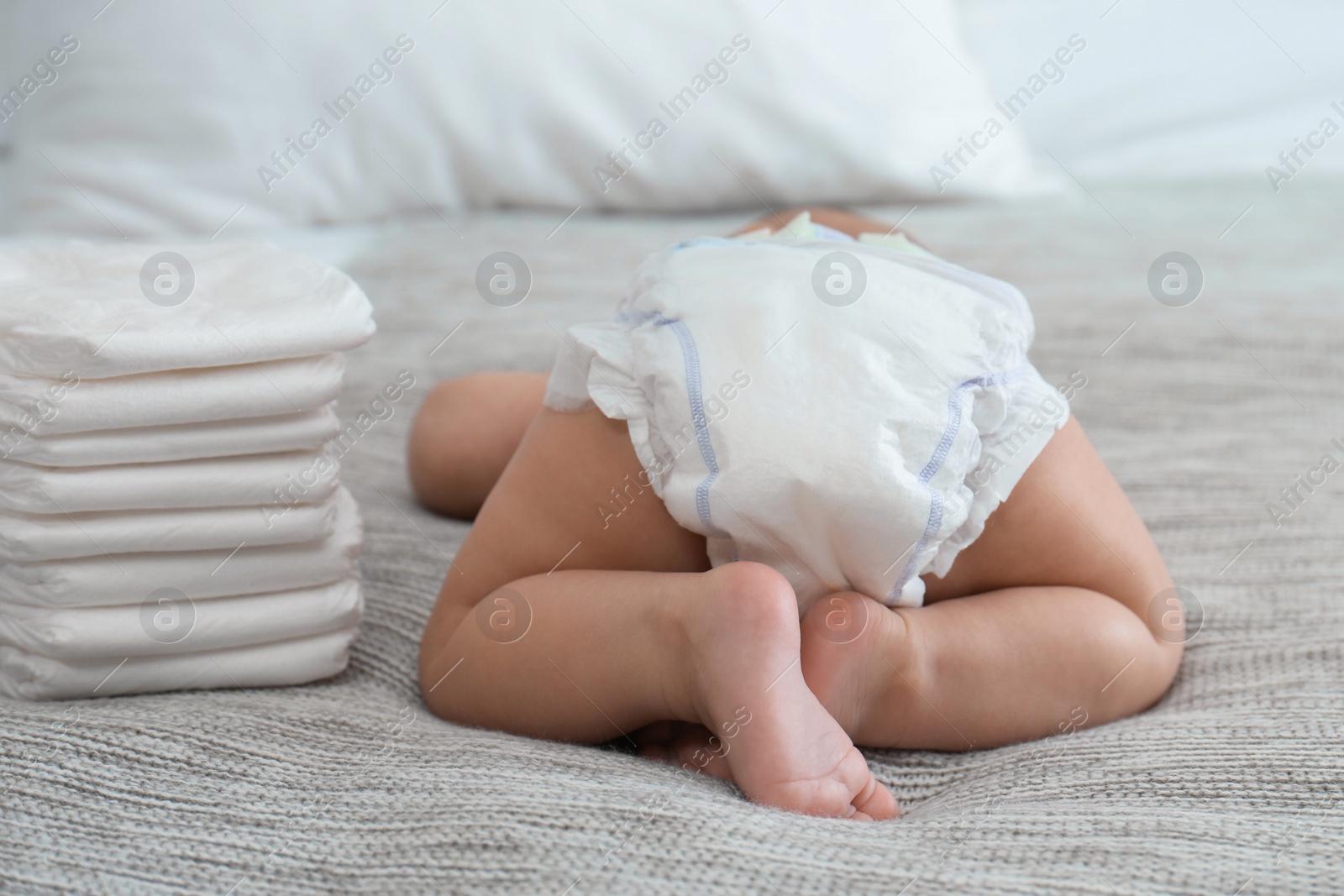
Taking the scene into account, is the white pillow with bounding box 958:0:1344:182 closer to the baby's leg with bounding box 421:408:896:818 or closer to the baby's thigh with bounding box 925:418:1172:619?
the baby's thigh with bounding box 925:418:1172:619

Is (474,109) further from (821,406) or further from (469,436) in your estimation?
(821,406)

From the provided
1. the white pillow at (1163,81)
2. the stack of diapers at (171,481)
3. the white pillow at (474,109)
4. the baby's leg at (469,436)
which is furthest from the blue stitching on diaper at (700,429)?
the white pillow at (1163,81)

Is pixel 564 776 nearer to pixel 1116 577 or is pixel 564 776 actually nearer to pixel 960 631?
pixel 960 631

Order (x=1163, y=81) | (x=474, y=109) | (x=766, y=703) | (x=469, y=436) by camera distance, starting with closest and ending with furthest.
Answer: (x=766, y=703) < (x=469, y=436) < (x=474, y=109) < (x=1163, y=81)

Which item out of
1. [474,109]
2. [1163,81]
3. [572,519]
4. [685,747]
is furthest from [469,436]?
[1163,81]

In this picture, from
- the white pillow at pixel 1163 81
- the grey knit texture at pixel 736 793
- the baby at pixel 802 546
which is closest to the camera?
the grey knit texture at pixel 736 793

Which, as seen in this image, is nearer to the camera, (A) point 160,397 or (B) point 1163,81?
(A) point 160,397

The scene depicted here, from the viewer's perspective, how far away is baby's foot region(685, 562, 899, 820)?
57cm

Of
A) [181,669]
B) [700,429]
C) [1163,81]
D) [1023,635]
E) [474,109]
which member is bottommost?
[181,669]

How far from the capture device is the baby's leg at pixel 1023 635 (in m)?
0.65

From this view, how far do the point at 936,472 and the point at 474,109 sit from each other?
0.98m

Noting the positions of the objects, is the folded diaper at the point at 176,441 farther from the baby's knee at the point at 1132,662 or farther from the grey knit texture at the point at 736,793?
the baby's knee at the point at 1132,662

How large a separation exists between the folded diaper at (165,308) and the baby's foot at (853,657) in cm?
35

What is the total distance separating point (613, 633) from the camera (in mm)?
627
